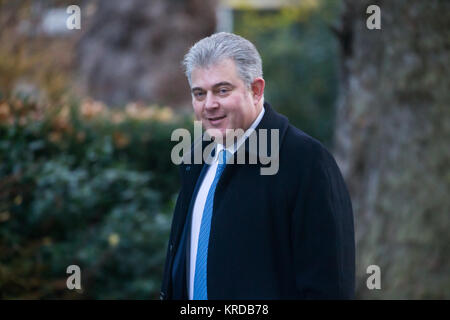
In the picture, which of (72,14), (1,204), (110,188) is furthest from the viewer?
(72,14)

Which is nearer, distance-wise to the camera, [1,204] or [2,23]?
[1,204]

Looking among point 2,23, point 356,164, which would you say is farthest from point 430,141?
point 2,23

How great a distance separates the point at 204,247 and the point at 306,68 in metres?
13.7

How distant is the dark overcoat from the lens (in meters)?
2.34

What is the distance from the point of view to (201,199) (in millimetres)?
2762

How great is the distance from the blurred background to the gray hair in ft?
9.27

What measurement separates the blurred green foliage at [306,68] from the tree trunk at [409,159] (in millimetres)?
8291

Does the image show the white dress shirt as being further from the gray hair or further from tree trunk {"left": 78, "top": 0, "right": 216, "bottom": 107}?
tree trunk {"left": 78, "top": 0, "right": 216, "bottom": 107}

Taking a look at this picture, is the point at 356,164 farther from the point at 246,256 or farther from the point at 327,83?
the point at 327,83

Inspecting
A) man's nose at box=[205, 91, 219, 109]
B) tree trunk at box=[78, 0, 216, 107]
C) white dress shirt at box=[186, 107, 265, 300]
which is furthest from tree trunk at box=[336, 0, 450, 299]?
tree trunk at box=[78, 0, 216, 107]

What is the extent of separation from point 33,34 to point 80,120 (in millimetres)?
2168

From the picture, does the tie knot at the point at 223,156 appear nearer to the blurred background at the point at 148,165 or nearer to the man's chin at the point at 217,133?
the man's chin at the point at 217,133
